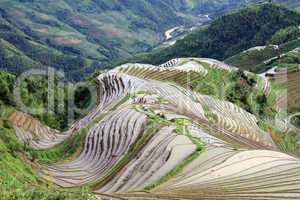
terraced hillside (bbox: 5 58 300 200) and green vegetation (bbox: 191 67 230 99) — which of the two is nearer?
terraced hillside (bbox: 5 58 300 200)

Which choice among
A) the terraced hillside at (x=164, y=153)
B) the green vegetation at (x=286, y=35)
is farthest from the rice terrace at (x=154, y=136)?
the green vegetation at (x=286, y=35)

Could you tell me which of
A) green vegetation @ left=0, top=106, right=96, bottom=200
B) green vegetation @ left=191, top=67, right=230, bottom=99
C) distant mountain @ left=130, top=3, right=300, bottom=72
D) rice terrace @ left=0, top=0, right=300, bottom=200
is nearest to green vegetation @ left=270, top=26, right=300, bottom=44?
distant mountain @ left=130, top=3, right=300, bottom=72

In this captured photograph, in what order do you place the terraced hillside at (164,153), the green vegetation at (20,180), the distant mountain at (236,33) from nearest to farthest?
the green vegetation at (20,180), the terraced hillside at (164,153), the distant mountain at (236,33)

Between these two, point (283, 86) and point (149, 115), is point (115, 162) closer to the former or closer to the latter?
point (149, 115)

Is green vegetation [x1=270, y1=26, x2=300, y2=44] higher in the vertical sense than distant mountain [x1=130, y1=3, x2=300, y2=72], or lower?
lower

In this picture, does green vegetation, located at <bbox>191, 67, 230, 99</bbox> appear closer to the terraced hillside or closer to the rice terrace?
the rice terrace

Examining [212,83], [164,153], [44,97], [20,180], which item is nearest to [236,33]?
[212,83]

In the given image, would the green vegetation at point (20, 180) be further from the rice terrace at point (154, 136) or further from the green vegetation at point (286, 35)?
the green vegetation at point (286, 35)
